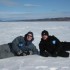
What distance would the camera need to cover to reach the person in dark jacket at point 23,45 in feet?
19.9

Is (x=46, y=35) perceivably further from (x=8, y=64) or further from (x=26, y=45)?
(x=8, y=64)

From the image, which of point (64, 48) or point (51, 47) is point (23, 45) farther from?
point (64, 48)

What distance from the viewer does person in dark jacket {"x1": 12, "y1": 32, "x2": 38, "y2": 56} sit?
6.07 metres

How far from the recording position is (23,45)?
616 cm

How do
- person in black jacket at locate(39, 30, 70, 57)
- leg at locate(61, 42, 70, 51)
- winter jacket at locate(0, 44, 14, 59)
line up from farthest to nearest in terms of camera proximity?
leg at locate(61, 42, 70, 51)
person in black jacket at locate(39, 30, 70, 57)
winter jacket at locate(0, 44, 14, 59)

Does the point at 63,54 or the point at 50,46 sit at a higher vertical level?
the point at 50,46

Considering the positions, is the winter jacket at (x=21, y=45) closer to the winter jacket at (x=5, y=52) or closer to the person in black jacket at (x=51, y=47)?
the winter jacket at (x=5, y=52)

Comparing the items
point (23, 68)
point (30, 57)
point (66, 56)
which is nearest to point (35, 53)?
point (30, 57)

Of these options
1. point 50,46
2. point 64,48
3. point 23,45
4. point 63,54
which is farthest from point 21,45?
point 64,48

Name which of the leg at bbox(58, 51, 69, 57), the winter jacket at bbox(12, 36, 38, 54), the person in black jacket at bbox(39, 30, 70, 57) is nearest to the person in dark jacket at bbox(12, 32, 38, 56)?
the winter jacket at bbox(12, 36, 38, 54)

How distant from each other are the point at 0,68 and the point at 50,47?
1.68 meters

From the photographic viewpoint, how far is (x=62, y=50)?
618 centimetres

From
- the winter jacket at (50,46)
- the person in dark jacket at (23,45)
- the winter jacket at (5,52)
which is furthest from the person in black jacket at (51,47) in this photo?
the winter jacket at (5,52)

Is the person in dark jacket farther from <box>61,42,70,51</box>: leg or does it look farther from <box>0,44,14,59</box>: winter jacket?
<box>61,42,70,51</box>: leg
